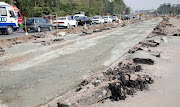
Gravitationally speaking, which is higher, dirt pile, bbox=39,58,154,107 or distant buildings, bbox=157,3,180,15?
distant buildings, bbox=157,3,180,15

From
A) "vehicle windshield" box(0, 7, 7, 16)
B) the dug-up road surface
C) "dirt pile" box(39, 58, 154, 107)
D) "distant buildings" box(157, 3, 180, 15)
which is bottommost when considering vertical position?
the dug-up road surface

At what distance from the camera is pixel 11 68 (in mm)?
6785

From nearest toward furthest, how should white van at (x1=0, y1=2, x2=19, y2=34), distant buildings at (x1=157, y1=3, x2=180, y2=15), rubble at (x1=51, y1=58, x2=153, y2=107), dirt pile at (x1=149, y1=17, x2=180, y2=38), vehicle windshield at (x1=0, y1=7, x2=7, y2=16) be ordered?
rubble at (x1=51, y1=58, x2=153, y2=107), dirt pile at (x1=149, y1=17, x2=180, y2=38), vehicle windshield at (x1=0, y1=7, x2=7, y2=16), white van at (x1=0, y1=2, x2=19, y2=34), distant buildings at (x1=157, y1=3, x2=180, y2=15)

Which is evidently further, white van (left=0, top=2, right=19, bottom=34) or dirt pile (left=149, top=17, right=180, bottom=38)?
white van (left=0, top=2, right=19, bottom=34)

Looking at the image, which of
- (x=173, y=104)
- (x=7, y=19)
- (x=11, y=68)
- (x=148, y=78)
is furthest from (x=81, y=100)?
(x=7, y=19)

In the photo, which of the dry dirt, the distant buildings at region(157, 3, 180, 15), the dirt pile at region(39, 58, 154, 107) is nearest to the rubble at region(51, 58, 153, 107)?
the dirt pile at region(39, 58, 154, 107)

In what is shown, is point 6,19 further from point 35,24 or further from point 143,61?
point 143,61

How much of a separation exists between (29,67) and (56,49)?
358cm

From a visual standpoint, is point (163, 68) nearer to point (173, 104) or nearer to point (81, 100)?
point (173, 104)

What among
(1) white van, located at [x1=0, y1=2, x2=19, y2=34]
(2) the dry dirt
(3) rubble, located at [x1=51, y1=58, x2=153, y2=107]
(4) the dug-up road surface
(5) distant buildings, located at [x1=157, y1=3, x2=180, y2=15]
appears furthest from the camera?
(5) distant buildings, located at [x1=157, y1=3, x2=180, y2=15]

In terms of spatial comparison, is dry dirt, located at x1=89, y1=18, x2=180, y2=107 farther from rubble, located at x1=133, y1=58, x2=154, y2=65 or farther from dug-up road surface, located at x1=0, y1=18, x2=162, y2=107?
dug-up road surface, located at x1=0, y1=18, x2=162, y2=107

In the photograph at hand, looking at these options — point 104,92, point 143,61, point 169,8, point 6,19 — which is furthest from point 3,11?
point 169,8

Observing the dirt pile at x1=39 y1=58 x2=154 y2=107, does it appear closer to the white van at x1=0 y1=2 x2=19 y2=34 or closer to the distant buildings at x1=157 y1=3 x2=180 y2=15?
the white van at x1=0 y1=2 x2=19 y2=34

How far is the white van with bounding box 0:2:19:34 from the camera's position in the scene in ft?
55.2
